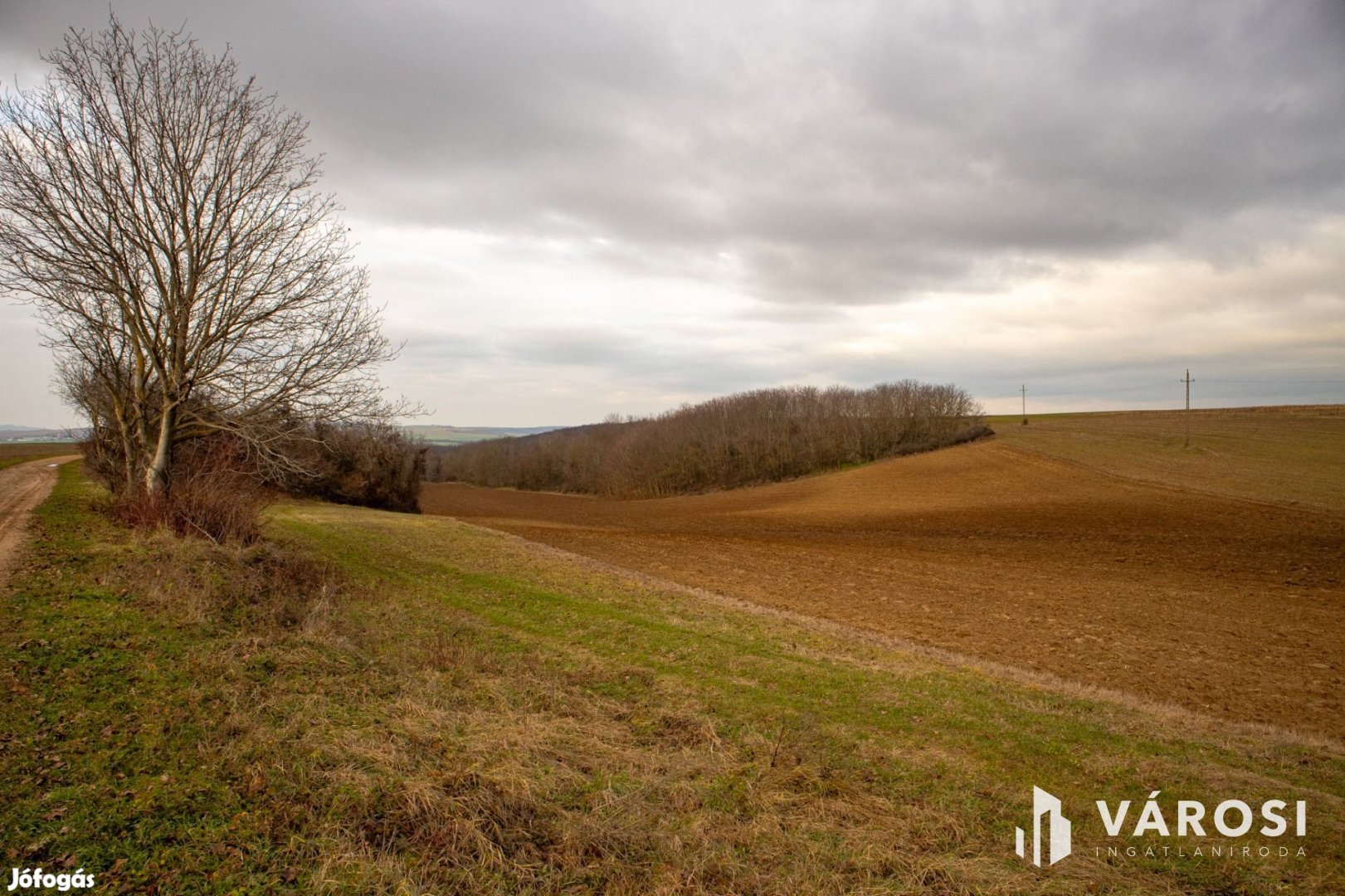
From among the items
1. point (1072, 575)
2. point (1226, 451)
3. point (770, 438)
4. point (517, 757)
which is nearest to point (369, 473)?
point (1072, 575)

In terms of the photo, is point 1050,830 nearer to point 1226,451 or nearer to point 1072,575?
point 1072,575

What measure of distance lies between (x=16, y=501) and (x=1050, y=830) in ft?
72.8

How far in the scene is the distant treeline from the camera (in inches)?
2773

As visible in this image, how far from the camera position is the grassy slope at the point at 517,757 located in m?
3.89

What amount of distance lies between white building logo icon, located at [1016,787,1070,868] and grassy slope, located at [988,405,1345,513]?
3396cm

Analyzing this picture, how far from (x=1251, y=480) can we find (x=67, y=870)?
48.5 meters

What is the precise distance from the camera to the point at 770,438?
73.0 m

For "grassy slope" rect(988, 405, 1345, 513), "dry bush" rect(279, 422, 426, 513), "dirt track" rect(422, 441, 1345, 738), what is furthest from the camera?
"grassy slope" rect(988, 405, 1345, 513)

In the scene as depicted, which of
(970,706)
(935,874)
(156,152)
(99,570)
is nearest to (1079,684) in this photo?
(970,706)

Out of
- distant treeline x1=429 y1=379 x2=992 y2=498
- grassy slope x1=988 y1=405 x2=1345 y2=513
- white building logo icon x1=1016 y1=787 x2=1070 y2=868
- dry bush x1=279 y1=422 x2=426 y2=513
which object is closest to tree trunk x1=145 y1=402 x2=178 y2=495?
white building logo icon x1=1016 y1=787 x2=1070 y2=868

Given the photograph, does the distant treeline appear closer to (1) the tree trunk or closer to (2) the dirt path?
(2) the dirt path

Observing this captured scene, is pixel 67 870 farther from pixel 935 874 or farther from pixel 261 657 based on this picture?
pixel 935 874

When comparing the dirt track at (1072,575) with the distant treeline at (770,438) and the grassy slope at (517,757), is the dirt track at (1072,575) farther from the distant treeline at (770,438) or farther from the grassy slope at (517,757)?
the distant treeline at (770,438)

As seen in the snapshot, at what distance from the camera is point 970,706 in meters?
8.42
